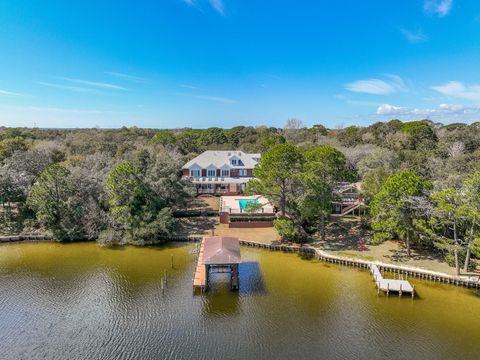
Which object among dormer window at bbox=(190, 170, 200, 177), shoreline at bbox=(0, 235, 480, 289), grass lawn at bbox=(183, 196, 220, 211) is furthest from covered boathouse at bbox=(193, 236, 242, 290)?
dormer window at bbox=(190, 170, 200, 177)

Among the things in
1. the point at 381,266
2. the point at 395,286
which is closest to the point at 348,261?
the point at 381,266

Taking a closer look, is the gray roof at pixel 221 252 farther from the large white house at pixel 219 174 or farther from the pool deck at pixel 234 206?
the large white house at pixel 219 174

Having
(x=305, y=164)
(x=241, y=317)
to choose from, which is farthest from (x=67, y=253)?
(x=305, y=164)

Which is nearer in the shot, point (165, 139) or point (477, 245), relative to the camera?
point (477, 245)

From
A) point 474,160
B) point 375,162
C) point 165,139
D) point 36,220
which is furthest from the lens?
point 165,139

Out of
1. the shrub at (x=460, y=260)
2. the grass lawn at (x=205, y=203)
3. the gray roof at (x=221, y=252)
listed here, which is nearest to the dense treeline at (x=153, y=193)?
the shrub at (x=460, y=260)

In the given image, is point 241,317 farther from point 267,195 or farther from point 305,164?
point 305,164

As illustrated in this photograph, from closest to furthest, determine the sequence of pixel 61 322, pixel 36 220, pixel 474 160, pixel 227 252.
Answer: pixel 61 322, pixel 227 252, pixel 36 220, pixel 474 160
